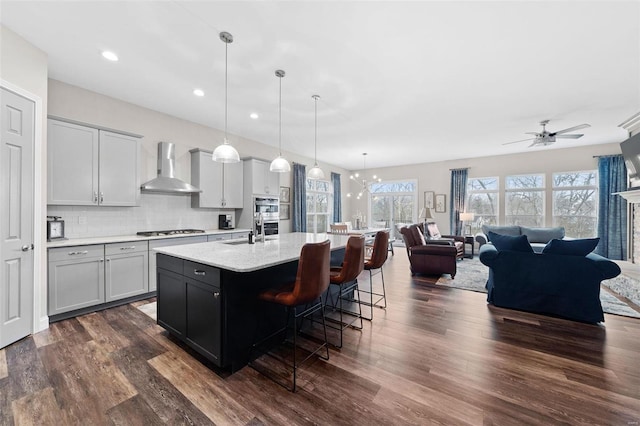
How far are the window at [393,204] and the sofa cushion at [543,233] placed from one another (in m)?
3.07

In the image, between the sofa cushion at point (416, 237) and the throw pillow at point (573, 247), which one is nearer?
the throw pillow at point (573, 247)

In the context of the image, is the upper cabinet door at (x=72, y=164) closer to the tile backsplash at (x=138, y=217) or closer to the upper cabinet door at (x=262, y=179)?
the tile backsplash at (x=138, y=217)

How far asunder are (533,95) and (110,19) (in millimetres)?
5002

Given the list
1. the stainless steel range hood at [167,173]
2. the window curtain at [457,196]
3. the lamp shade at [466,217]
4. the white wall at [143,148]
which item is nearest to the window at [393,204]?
the window curtain at [457,196]

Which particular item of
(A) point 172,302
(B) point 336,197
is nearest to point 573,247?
(A) point 172,302

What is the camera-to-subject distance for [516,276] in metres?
3.20

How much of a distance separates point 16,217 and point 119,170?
4.15ft

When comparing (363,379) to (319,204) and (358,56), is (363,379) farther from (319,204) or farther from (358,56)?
(319,204)

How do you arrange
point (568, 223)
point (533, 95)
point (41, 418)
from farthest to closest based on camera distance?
point (568, 223) → point (533, 95) → point (41, 418)

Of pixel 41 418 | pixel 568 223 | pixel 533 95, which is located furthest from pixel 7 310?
pixel 568 223

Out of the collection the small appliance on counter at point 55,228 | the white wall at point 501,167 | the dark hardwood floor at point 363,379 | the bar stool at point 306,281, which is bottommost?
the dark hardwood floor at point 363,379

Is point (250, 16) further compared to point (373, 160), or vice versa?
point (373, 160)

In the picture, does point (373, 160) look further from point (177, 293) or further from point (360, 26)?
point (177, 293)

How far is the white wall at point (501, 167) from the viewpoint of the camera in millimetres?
6273
